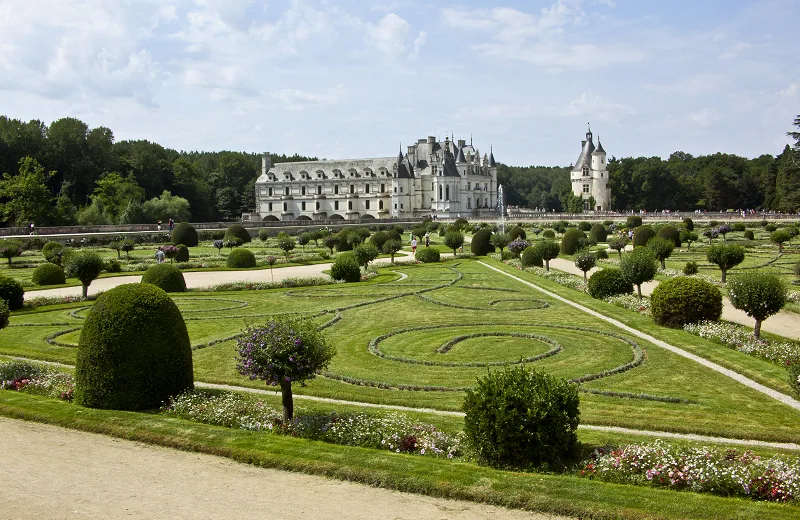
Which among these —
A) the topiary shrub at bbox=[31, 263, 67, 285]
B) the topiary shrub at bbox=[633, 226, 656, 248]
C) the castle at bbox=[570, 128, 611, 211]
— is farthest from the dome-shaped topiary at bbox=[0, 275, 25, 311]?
the castle at bbox=[570, 128, 611, 211]

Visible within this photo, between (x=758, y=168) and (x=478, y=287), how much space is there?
87.4m

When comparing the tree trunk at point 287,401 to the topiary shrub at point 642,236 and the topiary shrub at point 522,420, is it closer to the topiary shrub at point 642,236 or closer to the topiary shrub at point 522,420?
the topiary shrub at point 522,420

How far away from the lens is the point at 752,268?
31.8 metres

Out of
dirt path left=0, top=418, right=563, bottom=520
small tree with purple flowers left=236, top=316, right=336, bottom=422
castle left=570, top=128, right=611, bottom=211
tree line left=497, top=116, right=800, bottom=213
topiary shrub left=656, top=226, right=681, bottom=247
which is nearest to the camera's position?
dirt path left=0, top=418, right=563, bottom=520

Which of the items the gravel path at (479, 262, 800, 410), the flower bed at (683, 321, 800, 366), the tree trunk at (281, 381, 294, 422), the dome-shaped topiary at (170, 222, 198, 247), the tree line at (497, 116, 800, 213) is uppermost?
the tree line at (497, 116, 800, 213)

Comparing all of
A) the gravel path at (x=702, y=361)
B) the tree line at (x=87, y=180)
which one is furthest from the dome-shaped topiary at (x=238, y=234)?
the gravel path at (x=702, y=361)

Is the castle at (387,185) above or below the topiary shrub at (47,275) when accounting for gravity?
above

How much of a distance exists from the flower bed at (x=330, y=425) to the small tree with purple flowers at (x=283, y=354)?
0.43 metres

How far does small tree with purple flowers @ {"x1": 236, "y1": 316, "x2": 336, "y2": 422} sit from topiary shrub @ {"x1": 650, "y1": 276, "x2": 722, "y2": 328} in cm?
1082

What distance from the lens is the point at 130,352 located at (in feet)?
35.4

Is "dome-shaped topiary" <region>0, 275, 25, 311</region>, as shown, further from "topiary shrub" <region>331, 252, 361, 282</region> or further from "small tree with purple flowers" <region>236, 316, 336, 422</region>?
"small tree with purple flowers" <region>236, 316, 336, 422</region>

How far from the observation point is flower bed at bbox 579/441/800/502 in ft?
25.5

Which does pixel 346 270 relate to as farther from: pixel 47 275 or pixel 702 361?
pixel 702 361

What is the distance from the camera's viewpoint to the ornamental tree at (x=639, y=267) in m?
22.4
